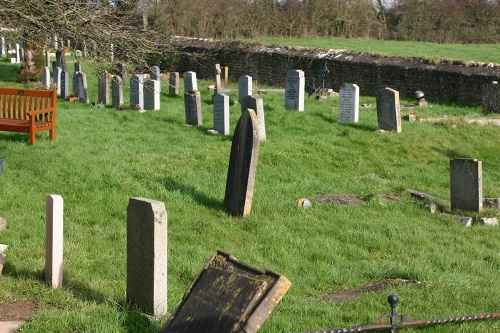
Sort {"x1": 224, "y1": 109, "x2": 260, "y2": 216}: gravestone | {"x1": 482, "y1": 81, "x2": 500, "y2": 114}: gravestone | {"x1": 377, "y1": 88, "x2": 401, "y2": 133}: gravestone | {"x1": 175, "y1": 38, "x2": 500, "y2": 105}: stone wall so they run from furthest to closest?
{"x1": 175, "y1": 38, "x2": 500, "y2": 105}: stone wall → {"x1": 482, "y1": 81, "x2": 500, "y2": 114}: gravestone → {"x1": 377, "y1": 88, "x2": 401, "y2": 133}: gravestone → {"x1": 224, "y1": 109, "x2": 260, "y2": 216}: gravestone

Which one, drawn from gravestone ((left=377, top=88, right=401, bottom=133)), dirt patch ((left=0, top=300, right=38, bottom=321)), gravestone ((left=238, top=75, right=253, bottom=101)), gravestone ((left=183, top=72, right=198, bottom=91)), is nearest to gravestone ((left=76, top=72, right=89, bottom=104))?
gravestone ((left=183, top=72, right=198, bottom=91))

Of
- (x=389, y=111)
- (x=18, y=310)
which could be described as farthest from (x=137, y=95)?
(x=18, y=310)

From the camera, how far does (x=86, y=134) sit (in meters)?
15.1

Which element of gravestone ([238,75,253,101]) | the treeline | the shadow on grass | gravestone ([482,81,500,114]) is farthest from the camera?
the treeline

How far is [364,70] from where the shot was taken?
23.4 metres

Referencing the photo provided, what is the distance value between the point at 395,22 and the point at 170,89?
872 inches

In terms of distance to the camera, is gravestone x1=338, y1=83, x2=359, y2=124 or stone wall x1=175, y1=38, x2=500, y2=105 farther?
stone wall x1=175, y1=38, x2=500, y2=105

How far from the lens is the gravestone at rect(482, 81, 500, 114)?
1869 cm

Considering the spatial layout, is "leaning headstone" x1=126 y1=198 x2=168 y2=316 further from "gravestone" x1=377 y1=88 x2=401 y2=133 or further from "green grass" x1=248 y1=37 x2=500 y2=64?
"green grass" x1=248 y1=37 x2=500 y2=64

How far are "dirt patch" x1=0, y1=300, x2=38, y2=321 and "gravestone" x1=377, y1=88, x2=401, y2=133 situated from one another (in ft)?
35.7

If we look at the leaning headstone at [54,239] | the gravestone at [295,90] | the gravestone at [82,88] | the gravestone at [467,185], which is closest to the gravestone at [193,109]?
the gravestone at [295,90]

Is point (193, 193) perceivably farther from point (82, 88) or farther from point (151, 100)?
point (82, 88)

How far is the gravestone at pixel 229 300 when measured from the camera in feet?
14.9

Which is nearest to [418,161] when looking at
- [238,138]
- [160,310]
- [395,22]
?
[238,138]
